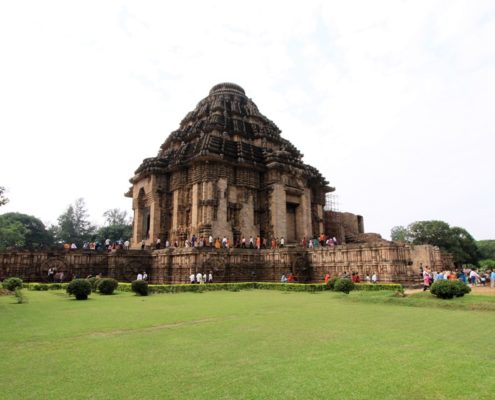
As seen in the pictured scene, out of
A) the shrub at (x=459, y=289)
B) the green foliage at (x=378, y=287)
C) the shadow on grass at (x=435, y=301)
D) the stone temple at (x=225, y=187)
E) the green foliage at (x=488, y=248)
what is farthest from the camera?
the green foliage at (x=488, y=248)

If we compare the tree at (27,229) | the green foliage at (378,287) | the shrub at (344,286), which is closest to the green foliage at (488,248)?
the green foliage at (378,287)

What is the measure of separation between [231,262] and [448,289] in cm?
1428

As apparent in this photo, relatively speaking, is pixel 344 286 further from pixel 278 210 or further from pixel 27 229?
pixel 27 229

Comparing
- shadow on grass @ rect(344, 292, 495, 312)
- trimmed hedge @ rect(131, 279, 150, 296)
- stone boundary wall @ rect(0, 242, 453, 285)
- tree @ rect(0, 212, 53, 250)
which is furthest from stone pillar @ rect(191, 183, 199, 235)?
tree @ rect(0, 212, 53, 250)

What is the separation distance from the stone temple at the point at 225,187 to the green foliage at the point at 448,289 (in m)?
18.2

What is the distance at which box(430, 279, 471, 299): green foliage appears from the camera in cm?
1306

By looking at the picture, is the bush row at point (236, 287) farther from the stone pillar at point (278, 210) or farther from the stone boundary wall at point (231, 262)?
the stone pillar at point (278, 210)

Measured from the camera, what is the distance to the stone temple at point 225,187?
30.1 m

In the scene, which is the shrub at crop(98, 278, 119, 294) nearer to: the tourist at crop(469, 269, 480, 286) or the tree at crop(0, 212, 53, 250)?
the tourist at crop(469, 269, 480, 286)

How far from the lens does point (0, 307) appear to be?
39.6ft

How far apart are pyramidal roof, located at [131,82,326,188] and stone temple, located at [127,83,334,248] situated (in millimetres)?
99

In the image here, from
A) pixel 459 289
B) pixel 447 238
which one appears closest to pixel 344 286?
pixel 459 289

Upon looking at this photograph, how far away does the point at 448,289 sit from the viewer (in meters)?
13.1

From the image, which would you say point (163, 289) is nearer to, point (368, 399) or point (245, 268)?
point (245, 268)
